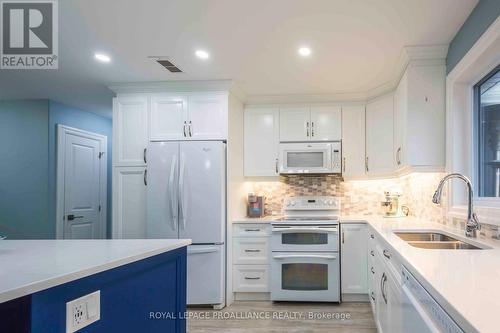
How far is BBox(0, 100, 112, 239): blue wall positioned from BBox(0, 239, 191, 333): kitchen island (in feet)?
9.26

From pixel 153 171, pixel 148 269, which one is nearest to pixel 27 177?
pixel 153 171

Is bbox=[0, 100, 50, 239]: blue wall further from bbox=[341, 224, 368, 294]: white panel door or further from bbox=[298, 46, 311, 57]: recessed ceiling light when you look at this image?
bbox=[341, 224, 368, 294]: white panel door

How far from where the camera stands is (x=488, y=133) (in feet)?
8.41

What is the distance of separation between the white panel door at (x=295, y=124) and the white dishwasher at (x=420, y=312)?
9.32ft

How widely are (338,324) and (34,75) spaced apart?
370 cm

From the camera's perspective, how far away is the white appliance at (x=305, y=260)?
3.81 m

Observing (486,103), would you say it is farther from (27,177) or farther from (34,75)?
(27,177)

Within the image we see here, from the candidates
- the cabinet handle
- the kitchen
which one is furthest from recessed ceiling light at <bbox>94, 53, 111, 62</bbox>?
the cabinet handle

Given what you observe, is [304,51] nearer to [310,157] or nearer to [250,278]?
[310,157]

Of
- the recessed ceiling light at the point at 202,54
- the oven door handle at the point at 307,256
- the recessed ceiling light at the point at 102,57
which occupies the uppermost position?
the recessed ceiling light at the point at 202,54

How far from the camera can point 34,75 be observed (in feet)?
11.8

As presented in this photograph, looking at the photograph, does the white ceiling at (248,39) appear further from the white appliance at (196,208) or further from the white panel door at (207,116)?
the white appliance at (196,208)

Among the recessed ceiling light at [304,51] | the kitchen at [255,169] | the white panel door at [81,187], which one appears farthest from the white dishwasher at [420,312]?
the white panel door at [81,187]

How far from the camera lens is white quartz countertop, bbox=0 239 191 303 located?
1097 millimetres
